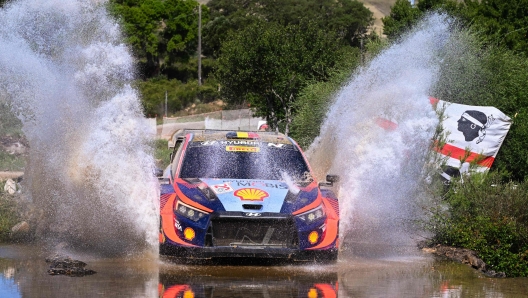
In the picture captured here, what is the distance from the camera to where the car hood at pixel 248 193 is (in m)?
10.0

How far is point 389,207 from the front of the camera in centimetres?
1323

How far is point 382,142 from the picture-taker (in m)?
13.5

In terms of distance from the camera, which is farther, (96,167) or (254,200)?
(96,167)

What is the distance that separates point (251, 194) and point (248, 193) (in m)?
0.04

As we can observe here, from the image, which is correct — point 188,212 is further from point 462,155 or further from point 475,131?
point 475,131

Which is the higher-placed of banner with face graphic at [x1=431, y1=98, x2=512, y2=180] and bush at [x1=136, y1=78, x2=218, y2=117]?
banner with face graphic at [x1=431, y1=98, x2=512, y2=180]

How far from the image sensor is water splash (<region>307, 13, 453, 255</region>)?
1298 centimetres

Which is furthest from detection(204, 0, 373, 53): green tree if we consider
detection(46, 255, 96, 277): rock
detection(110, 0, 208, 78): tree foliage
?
detection(46, 255, 96, 277): rock

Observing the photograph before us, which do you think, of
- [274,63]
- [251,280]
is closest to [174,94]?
[274,63]

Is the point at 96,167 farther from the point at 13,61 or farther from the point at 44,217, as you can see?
the point at 13,61

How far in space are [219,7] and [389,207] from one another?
8096 centimetres

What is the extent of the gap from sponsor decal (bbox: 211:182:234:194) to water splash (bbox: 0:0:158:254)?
1.19 m

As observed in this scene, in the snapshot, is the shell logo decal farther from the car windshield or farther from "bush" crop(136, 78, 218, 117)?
"bush" crop(136, 78, 218, 117)

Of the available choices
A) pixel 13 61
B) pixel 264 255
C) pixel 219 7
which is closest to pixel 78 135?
pixel 13 61
